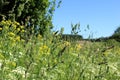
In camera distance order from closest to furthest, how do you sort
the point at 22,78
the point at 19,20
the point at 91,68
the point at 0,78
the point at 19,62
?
the point at 0,78, the point at 22,78, the point at 91,68, the point at 19,62, the point at 19,20

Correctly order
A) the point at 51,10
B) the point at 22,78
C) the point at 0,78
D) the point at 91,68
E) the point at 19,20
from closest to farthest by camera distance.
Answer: the point at 0,78
the point at 22,78
the point at 91,68
the point at 19,20
the point at 51,10

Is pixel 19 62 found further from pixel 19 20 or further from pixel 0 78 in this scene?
pixel 19 20

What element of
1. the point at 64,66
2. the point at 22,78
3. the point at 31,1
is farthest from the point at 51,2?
the point at 22,78

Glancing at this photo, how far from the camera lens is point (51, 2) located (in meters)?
12.7

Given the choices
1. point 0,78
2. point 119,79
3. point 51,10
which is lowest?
point 119,79

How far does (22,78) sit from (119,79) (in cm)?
252

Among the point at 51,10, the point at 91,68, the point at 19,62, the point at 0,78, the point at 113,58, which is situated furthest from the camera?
the point at 51,10

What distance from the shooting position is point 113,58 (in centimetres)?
867

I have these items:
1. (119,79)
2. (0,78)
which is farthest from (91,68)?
(0,78)

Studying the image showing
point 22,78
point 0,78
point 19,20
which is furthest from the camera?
point 19,20

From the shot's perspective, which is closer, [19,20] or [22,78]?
[22,78]

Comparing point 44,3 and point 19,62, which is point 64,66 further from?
point 44,3

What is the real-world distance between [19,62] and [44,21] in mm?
6776

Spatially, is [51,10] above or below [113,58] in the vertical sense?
above
